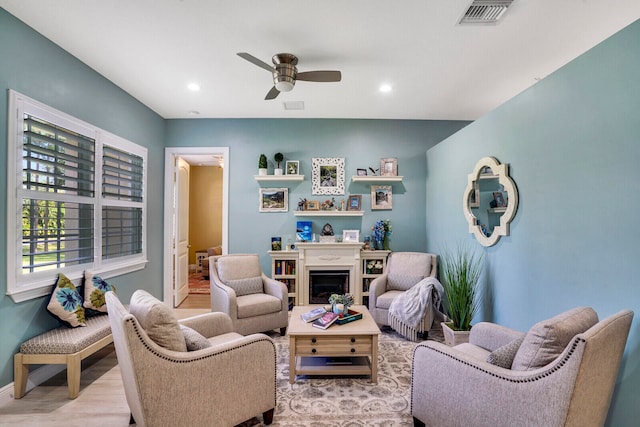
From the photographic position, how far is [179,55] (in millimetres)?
2705

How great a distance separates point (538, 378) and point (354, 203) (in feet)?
10.8

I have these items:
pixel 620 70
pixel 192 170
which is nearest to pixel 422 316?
pixel 620 70

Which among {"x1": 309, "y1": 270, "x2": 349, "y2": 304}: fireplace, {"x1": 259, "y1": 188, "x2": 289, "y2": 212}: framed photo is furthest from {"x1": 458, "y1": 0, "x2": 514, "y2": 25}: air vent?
{"x1": 309, "y1": 270, "x2": 349, "y2": 304}: fireplace

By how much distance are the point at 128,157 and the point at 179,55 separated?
5.31 feet

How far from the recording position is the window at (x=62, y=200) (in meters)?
2.24

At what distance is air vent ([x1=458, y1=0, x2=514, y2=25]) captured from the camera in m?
2.01

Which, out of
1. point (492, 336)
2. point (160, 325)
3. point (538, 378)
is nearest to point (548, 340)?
point (538, 378)

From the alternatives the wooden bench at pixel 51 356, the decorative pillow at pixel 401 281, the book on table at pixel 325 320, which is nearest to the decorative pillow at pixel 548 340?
the book on table at pixel 325 320

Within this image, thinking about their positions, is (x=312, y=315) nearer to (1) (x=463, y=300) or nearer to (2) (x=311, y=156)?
(1) (x=463, y=300)

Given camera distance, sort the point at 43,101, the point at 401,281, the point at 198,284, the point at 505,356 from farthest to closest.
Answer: the point at 198,284, the point at 401,281, the point at 43,101, the point at 505,356

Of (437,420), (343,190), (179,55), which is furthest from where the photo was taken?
(343,190)

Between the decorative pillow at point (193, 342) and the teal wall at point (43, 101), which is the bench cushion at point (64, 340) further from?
the decorative pillow at point (193, 342)

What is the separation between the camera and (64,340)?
2232 millimetres

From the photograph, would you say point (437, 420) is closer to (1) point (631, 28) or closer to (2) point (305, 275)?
(1) point (631, 28)
